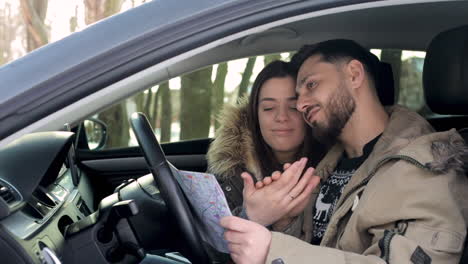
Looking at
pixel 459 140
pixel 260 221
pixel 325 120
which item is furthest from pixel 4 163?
pixel 459 140

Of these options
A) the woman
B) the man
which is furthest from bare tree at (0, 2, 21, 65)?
the man

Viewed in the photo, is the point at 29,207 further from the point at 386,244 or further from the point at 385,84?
the point at 385,84

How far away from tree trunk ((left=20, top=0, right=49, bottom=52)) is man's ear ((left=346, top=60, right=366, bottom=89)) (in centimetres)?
429

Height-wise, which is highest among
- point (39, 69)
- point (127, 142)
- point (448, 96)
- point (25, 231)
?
point (39, 69)

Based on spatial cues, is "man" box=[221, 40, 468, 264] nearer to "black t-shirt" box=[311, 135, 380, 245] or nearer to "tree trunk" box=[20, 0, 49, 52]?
"black t-shirt" box=[311, 135, 380, 245]

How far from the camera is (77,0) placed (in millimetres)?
5309

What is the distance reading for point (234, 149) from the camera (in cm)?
247

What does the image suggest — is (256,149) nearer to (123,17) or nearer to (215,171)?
(215,171)

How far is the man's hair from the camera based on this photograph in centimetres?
200

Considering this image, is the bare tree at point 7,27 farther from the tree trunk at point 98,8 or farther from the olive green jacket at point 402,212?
the olive green jacket at point 402,212

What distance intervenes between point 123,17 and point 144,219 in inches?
31.2

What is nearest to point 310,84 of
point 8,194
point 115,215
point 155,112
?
point 115,215

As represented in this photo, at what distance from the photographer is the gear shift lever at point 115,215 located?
1.48 meters

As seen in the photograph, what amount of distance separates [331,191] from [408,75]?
1.53 metres
